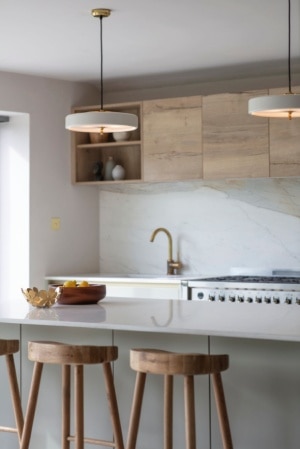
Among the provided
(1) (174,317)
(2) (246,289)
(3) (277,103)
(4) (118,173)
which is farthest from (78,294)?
(4) (118,173)

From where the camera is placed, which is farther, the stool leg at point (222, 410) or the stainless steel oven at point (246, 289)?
the stainless steel oven at point (246, 289)

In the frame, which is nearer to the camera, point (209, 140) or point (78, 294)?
point (78, 294)

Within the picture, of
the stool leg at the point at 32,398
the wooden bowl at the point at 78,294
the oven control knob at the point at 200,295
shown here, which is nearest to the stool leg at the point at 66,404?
the stool leg at the point at 32,398

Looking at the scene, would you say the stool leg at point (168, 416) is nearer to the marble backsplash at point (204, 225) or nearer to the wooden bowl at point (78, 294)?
the wooden bowl at point (78, 294)

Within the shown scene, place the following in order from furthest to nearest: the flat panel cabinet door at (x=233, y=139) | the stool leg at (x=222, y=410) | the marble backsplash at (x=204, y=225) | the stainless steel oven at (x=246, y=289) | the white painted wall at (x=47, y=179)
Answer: the white painted wall at (x=47, y=179) < the marble backsplash at (x=204, y=225) < the flat panel cabinet door at (x=233, y=139) < the stainless steel oven at (x=246, y=289) < the stool leg at (x=222, y=410)

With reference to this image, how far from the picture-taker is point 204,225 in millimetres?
7414

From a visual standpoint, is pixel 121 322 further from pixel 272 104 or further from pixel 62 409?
pixel 272 104

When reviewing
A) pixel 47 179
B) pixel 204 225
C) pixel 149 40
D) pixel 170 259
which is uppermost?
pixel 149 40

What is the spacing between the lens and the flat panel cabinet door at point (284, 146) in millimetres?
6512

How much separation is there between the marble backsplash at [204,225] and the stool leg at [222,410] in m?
3.18

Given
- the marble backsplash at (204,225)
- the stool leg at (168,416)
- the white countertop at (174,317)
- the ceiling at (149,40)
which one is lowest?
the stool leg at (168,416)

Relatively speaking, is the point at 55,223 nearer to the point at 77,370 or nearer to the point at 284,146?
the point at 284,146

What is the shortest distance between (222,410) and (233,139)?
10.6ft

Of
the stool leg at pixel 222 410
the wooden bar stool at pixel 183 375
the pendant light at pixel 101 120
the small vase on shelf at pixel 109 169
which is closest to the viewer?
the wooden bar stool at pixel 183 375
